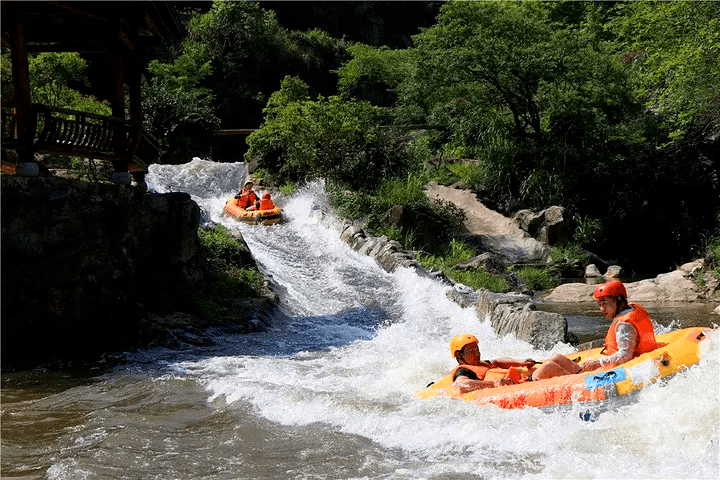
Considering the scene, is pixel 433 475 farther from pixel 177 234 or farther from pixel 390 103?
pixel 390 103

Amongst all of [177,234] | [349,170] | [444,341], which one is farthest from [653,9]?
[177,234]

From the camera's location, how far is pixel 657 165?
20.6 m

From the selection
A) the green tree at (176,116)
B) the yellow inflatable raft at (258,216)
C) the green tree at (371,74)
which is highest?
the green tree at (371,74)

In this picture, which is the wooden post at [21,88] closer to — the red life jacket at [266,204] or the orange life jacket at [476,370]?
the orange life jacket at [476,370]

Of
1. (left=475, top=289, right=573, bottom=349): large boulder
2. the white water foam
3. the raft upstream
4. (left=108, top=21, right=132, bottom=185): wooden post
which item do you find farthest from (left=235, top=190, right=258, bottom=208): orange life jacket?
the raft upstream

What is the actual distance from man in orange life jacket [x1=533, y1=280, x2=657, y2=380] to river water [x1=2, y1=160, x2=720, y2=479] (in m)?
0.50

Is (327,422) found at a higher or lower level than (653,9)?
lower

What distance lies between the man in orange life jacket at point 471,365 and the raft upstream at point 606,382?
126 millimetres

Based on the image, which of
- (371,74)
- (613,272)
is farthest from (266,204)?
(371,74)

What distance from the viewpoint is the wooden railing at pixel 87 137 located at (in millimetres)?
9268

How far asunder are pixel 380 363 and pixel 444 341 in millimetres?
1684

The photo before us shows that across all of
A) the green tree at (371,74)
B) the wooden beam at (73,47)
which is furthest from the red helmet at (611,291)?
the green tree at (371,74)

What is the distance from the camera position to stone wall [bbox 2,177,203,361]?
28.8 feet

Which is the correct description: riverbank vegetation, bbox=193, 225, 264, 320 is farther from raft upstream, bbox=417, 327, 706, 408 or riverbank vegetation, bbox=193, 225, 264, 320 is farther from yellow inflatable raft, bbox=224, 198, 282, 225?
raft upstream, bbox=417, 327, 706, 408
